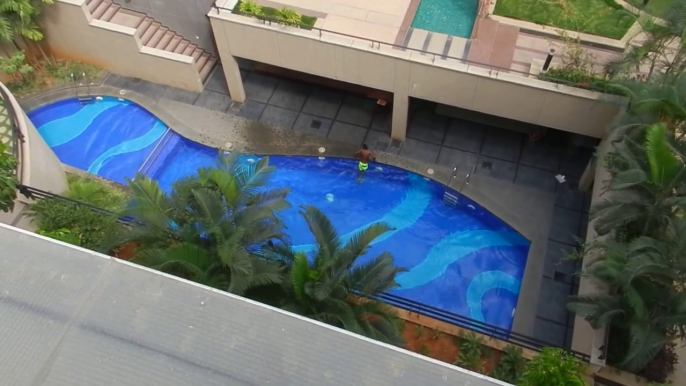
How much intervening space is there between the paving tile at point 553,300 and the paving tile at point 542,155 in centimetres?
394

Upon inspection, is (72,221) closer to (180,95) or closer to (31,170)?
(31,170)

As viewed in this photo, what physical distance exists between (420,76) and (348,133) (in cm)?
379

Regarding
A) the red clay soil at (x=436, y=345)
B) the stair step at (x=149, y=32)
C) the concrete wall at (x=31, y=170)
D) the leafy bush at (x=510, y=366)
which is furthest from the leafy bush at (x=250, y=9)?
the leafy bush at (x=510, y=366)

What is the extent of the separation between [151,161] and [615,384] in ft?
48.1

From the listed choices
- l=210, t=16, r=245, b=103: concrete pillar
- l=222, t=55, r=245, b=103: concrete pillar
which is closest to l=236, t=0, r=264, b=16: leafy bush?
l=210, t=16, r=245, b=103: concrete pillar

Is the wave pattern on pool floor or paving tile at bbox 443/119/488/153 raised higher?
paving tile at bbox 443/119/488/153

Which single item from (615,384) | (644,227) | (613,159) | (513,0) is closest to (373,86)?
(513,0)

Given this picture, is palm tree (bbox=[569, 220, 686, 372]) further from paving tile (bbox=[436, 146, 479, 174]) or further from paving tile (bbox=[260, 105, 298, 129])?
paving tile (bbox=[260, 105, 298, 129])

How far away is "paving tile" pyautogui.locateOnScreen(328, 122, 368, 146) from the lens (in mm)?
18562

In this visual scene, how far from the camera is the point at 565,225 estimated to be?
53.3 ft

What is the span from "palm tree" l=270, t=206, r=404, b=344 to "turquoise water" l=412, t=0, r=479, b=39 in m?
8.49

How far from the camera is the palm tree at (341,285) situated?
10594 millimetres

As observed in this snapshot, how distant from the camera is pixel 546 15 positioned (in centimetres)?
1697

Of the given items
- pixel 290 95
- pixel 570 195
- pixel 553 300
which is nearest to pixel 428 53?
pixel 290 95
